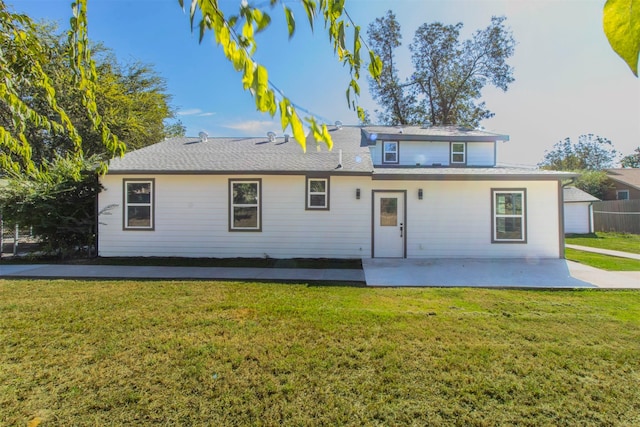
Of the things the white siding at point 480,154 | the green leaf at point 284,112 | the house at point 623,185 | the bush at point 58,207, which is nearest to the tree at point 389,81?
the white siding at point 480,154

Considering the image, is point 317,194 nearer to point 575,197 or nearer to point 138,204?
point 138,204

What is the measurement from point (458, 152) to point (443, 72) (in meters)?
11.3

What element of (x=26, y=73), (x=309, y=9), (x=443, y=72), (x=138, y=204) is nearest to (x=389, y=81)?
(x=443, y=72)

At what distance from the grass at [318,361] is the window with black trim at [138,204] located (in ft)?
14.6

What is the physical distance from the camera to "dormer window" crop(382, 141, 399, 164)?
14359 mm

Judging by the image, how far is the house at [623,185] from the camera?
2575cm

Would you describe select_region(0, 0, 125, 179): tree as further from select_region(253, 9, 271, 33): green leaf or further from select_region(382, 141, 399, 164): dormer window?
select_region(382, 141, 399, 164): dormer window

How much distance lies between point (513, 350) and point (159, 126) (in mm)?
22958

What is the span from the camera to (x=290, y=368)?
3.16m

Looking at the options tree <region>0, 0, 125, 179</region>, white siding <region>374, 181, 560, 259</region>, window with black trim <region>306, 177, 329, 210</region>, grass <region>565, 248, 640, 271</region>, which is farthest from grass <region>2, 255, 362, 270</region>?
grass <region>565, 248, 640, 271</region>

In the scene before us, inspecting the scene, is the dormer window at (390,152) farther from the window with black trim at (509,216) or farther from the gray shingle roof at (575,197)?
the gray shingle roof at (575,197)

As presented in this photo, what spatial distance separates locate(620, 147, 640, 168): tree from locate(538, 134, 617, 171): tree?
16.0ft

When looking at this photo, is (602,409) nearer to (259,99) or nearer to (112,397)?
(259,99)

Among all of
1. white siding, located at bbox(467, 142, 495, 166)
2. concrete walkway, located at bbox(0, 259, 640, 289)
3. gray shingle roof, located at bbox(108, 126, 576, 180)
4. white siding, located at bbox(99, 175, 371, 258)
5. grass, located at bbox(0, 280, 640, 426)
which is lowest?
grass, located at bbox(0, 280, 640, 426)
